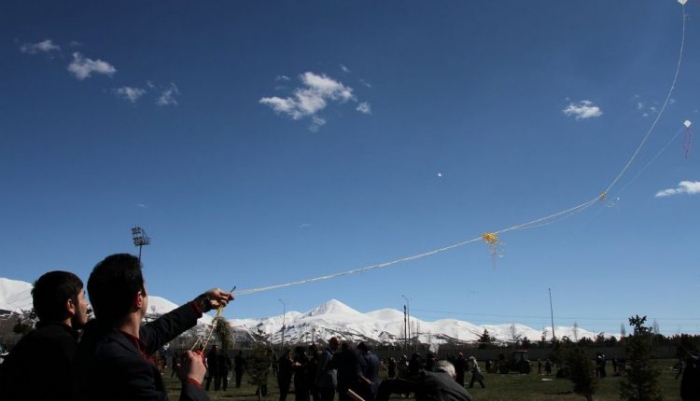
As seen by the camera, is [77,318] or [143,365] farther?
[77,318]

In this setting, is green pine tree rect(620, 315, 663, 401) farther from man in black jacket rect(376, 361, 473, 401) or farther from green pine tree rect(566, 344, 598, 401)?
man in black jacket rect(376, 361, 473, 401)

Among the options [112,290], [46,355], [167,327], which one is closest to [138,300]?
[112,290]

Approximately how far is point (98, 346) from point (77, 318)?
1.29 metres

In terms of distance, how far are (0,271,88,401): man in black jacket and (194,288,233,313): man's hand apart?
3.29 ft

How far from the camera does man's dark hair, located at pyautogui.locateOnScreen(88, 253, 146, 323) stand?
296 centimetres

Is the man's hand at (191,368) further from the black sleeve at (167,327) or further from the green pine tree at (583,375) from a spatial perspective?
the green pine tree at (583,375)

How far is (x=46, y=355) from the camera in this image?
351 centimetres

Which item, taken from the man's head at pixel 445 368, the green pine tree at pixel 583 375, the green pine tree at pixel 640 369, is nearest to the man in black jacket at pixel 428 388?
the man's head at pixel 445 368

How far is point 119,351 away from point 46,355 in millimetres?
1091

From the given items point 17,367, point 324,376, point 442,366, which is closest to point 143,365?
point 17,367

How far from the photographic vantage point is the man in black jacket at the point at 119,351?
2.67 meters

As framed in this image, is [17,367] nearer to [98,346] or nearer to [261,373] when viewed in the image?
[98,346]

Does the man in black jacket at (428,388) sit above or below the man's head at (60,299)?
below

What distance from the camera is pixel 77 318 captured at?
12.8 ft
